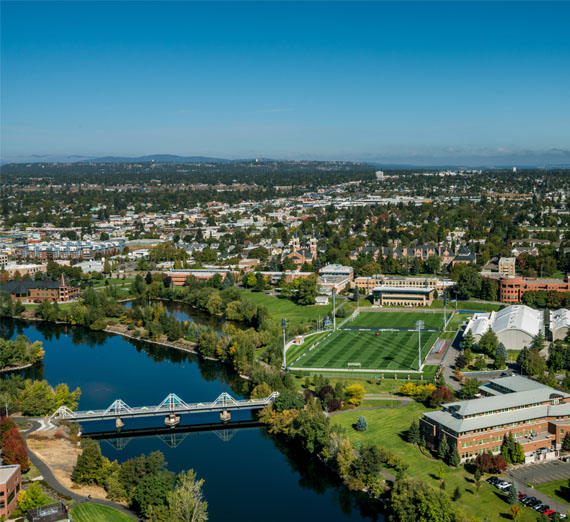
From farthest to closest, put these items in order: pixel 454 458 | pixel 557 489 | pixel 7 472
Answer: pixel 454 458
pixel 557 489
pixel 7 472

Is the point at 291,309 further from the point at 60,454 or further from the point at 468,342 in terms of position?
the point at 60,454

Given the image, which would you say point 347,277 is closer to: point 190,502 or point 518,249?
point 518,249

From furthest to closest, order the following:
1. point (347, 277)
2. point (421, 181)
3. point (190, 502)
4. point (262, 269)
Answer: point (421, 181)
point (262, 269)
point (347, 277)
point (190, 502)

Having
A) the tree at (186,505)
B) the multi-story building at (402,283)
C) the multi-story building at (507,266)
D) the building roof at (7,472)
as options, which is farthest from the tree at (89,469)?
the multi-story building at (507,266)

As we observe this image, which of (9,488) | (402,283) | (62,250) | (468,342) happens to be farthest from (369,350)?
(62,250)

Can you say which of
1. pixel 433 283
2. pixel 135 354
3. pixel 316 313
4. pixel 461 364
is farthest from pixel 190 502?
pixel 433 283

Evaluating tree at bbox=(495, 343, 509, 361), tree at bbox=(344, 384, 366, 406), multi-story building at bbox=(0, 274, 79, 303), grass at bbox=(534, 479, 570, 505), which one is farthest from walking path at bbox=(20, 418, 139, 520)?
multi-story building at bbox=(0, 274, 79, 303)

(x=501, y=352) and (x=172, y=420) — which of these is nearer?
(x=172, y=420)

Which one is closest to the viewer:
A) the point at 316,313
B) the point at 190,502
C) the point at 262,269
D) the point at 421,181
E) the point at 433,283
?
the point at 190,502
